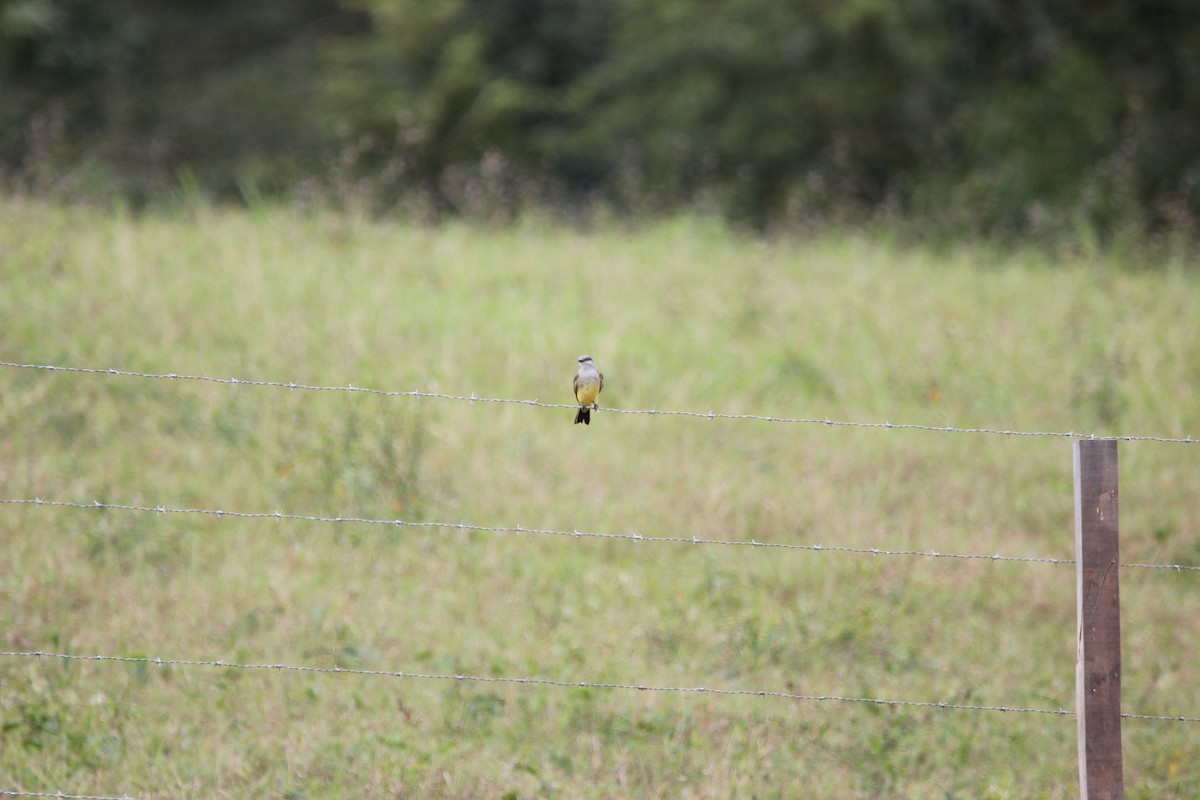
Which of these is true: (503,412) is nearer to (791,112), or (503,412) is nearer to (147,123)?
(791,112)

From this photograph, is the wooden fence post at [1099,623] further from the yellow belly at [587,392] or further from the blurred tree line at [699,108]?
the blurred tree line at [699,108]

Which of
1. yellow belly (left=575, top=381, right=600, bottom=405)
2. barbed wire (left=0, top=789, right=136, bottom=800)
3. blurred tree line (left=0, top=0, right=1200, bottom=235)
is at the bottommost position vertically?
barbed wire (left=0, top=789, right=136, bottom=800)

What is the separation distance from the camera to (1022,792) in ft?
14.7

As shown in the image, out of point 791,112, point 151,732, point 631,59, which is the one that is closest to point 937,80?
point 791,112

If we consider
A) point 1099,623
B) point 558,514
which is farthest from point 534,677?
point 1099,623

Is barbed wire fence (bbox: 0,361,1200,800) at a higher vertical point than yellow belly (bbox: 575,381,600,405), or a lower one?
lower

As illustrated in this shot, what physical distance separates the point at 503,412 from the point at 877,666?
126 inches

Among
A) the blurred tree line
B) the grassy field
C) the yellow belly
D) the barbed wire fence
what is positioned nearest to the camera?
the barbed wire fence

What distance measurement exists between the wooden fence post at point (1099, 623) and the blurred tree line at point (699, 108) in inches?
326

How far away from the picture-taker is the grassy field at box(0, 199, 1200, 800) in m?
4.62

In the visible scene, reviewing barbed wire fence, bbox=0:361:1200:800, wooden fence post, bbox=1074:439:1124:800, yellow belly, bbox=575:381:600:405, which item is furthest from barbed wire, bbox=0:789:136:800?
wooden fence post, bbox=1074:439:1124:800

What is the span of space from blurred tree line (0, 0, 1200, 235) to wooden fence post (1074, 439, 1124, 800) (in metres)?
8.29

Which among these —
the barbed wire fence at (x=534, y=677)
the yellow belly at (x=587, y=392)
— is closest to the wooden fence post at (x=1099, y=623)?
the barbed wire fence at (x=534, y=677)

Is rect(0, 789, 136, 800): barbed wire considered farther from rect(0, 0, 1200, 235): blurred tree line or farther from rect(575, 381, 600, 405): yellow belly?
rect(0, 0, 1200, 235): blurred tree line
